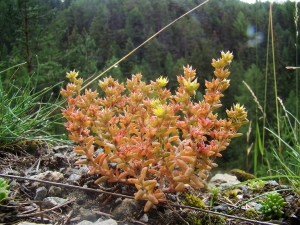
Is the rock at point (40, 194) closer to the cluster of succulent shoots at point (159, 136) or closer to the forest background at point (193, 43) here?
the cluster of succulent shoots at point (159, 136)

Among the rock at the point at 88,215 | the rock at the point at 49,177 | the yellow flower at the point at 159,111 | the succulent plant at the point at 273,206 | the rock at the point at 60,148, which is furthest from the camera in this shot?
the rock at the point at 60,148

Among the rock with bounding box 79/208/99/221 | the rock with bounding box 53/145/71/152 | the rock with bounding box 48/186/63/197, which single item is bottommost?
the rock with bounding box 79/208/99/221

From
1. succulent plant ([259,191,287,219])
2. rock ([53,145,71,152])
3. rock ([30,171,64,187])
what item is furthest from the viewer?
rock ([53,145,71,152])

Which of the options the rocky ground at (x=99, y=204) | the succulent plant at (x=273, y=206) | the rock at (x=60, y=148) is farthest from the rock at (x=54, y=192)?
the succulent plant at (x=273, y=206)

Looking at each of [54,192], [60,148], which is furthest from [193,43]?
[54,192]

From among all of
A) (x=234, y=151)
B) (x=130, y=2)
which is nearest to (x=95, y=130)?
(x=234, y=151)

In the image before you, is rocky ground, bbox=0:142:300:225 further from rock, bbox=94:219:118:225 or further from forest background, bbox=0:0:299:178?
forest background, bbox=0:0:299:178

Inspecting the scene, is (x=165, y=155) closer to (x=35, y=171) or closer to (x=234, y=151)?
(x=35, y=171)

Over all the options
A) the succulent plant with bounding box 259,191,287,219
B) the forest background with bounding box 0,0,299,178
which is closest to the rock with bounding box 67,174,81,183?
the succulent plant with bounding box 259,191,287,219
